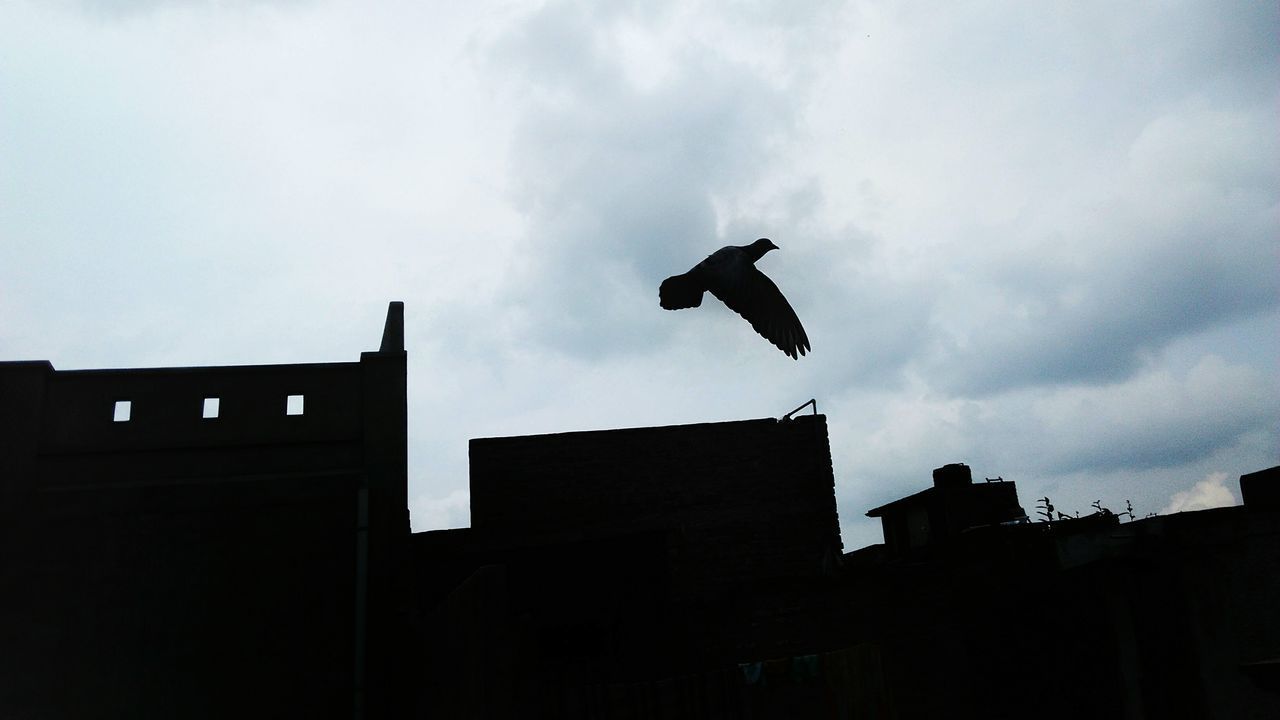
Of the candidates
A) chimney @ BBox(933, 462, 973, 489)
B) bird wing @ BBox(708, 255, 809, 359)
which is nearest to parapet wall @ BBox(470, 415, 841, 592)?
chimney @ BBox(933, 462, 973, 489)

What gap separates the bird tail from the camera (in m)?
9.05

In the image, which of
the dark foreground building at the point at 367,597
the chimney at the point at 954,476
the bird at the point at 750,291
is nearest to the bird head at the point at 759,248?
the bird at the point at 750,291

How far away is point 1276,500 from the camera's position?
1004cm

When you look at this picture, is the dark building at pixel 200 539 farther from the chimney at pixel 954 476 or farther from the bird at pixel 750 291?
the chimney at pixel 954 476

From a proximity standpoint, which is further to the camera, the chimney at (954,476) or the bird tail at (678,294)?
the chimney at (954,476)

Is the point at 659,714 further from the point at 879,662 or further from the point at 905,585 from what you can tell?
the point at 905,585

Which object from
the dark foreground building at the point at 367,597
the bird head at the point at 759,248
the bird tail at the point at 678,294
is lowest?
the dark foreground building at the point at 367,597

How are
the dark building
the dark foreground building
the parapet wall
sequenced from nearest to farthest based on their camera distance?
1. the dark foreground building
2. the dark building
3. the parapet wall

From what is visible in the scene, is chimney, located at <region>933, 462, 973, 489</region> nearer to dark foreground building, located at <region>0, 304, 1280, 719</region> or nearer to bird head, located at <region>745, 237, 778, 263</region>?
dark foreground building, located at <region>0, 304, 1280, 719</region>

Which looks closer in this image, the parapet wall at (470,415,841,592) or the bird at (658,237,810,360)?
the bird at (658,237,810,360)

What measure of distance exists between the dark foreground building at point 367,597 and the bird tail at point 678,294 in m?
3.42

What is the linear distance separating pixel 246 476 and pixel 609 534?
793cm

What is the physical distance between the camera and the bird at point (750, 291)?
943 centimetres

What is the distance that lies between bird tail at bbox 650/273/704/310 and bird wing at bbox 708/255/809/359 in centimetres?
31
